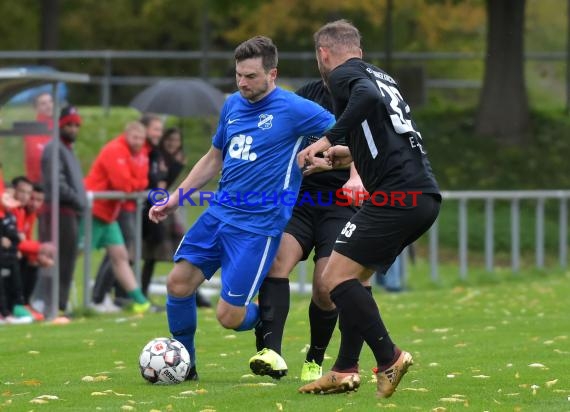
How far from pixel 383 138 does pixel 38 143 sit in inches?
296

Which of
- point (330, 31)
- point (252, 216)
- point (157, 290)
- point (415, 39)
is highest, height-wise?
point (415, 39)

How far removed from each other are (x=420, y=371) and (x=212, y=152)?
2075mm

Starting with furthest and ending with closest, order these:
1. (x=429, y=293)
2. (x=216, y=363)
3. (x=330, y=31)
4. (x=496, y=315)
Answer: (x=429, y=293) → (x=496, y=315) → (x=216, y=363) → (x=330, y=31)

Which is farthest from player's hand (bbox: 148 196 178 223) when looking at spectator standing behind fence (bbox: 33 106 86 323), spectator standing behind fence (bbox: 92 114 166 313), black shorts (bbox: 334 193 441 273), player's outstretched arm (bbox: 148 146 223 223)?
spectator standing behind fence (bbox: 92 114 166 313)

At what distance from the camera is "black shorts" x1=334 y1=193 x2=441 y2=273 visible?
25.6 ft

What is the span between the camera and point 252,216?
28.2ft

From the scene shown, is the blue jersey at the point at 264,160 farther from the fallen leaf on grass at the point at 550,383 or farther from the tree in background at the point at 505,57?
the tree in background at the point at 505,57

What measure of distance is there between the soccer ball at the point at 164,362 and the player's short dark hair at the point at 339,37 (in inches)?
83.2

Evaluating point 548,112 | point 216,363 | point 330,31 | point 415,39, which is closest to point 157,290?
point 216,363

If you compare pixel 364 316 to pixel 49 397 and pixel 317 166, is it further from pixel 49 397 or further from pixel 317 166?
pixel 49 397

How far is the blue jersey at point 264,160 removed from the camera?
8586mm

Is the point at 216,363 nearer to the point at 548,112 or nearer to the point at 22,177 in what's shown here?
the point at 22,177

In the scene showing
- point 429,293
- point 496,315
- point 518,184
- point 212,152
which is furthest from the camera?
point 518,184

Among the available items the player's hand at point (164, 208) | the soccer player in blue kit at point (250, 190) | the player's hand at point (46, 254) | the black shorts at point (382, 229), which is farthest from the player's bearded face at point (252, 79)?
the player's hand at point (46, 254)
